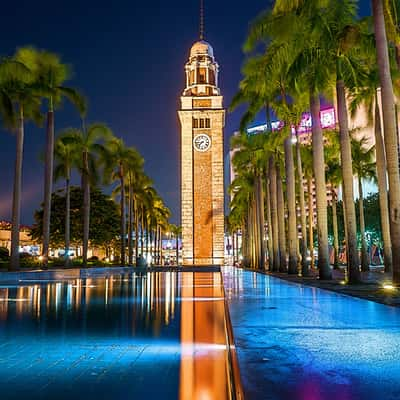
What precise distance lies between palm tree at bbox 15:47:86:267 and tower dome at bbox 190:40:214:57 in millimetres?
54015

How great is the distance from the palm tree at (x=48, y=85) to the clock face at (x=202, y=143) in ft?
147

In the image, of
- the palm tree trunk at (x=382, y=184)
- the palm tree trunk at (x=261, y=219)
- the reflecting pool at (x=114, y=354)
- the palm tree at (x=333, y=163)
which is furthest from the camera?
the palm tree trunk at (x=261, y=219)

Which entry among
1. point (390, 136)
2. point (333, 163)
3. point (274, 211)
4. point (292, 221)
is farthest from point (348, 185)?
point (333, 163)

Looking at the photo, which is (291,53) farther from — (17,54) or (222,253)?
(222,253)

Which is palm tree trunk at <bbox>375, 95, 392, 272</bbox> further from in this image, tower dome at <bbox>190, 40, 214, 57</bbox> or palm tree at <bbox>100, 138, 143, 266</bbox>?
tower dome at <bbox>190, 40, 214, 57</bbox>

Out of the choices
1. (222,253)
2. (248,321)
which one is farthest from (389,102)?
(222,253)

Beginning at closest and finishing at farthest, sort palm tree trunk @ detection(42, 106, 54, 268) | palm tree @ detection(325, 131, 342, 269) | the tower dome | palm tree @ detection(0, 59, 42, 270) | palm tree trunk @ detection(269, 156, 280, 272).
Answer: palm tree @ detection(0, 59, 42, 270) → palm tree trunk @ detection(42, 106, 54, 268) → palm tree trunk @ detection(269, 156, 280, 272) → palm tree @ detection(325, 131, 342, 269) → the tower dome

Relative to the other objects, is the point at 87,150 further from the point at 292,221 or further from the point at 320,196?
the point at 320,196

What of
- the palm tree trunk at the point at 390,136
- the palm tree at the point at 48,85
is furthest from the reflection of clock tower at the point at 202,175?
the palm tree trunk at the point at 390,136

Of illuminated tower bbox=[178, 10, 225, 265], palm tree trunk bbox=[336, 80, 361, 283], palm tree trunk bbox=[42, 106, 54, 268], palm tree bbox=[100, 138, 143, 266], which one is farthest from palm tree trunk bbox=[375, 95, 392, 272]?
illuminated tower bbox=[178, 10, 225, 265]

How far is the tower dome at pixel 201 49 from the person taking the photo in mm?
79625

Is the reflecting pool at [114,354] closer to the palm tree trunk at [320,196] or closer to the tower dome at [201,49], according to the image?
the palm tree trunk at [320,196]

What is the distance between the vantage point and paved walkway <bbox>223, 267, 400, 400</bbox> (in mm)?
2732

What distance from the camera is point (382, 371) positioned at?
10.2 ft
